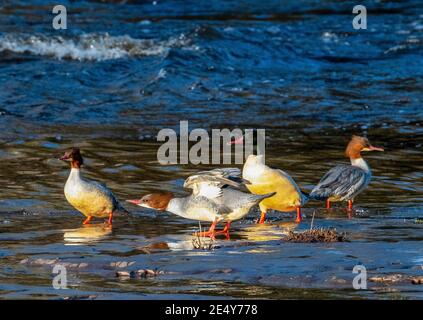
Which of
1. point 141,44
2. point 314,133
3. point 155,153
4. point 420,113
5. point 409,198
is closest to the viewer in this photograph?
point 409,198

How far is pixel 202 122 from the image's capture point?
18.2 m

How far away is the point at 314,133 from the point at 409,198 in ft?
15.8

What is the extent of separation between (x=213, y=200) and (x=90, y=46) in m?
14.7

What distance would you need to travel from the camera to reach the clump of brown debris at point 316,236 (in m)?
9.39

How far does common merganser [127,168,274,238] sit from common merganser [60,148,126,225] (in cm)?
73

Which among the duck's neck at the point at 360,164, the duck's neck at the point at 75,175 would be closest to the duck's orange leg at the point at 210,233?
the duck's neck at the point at 75,175

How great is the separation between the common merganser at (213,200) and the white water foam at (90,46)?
13.3 meters

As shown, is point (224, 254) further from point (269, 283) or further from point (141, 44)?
point (141, 44)

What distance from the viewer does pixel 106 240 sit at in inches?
389

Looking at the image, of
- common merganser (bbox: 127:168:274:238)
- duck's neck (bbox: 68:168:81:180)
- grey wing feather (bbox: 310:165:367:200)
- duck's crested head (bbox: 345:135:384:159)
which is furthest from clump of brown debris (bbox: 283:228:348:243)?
duck's crested head (bbox: 345:135:384:159)

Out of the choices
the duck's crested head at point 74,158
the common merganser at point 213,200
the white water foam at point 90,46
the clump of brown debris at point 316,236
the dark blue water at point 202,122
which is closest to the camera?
the dark blue water at point 202,122

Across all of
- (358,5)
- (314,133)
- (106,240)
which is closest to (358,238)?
(106,240)

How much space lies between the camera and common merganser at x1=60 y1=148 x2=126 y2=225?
10859 millimetres

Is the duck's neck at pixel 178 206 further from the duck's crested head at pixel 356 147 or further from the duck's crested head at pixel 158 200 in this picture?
the duck's crested head at pixel 356 147
